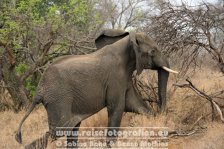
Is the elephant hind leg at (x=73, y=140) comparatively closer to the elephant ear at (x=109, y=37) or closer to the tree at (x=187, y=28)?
the elephant ear at (x=109, y=37)

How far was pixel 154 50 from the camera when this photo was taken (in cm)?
748

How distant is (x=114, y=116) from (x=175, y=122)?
5.97 ft

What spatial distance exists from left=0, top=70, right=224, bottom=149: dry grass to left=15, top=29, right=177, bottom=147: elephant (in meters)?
0.72

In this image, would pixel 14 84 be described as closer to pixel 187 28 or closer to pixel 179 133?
pixel 187 28

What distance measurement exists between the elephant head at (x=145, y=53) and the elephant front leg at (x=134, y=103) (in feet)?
1.05

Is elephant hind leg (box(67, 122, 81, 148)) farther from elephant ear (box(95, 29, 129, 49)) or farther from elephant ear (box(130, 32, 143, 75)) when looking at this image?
elephant ear (box(95, 29, 129, 49))

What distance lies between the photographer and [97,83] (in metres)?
7.10

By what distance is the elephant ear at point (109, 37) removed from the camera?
25.9 feet

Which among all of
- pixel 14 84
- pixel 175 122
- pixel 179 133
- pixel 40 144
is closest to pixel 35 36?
pixel 14 84

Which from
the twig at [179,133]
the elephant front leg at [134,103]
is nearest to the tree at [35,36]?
the elephant front leg at [134,103]

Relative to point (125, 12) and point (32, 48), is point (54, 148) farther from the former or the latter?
point (125, 12)

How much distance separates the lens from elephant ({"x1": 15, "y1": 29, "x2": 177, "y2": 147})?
6.74m

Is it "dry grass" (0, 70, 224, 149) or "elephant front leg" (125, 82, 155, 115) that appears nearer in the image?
"dry grass" (0, 70, 224, 149)

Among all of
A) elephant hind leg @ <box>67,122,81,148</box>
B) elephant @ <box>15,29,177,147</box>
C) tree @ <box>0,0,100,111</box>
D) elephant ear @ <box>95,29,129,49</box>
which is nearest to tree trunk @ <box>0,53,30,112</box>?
tree @ <box>0,0,100,111</box>
